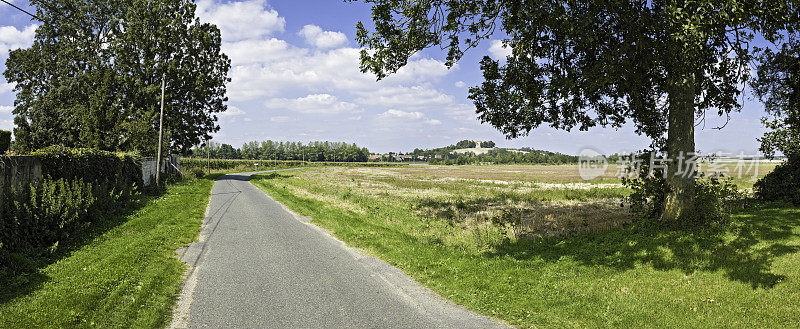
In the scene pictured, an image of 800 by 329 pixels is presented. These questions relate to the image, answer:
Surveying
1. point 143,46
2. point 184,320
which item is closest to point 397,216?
point 184,320

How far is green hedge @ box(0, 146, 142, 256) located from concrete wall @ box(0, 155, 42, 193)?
0.20m

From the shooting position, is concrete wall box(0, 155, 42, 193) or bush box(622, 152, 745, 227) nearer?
bush box(622, 152, 745, 227)

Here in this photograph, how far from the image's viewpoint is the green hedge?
9516 mm

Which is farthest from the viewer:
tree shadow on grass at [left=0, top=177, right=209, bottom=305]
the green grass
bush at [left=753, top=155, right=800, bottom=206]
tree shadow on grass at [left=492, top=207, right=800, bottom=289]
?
bush at [left=753, top=155, right=800, bottom=206]

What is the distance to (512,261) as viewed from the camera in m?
9.45

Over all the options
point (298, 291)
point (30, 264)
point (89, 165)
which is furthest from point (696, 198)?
point (89, 165)

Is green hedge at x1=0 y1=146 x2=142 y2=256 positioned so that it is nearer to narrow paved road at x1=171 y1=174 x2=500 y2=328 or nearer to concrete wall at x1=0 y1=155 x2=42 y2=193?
concrete wall at x1=0 y1=155 x2=42 y2=193

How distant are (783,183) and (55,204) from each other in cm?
2417

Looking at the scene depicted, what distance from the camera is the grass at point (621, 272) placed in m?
6.15

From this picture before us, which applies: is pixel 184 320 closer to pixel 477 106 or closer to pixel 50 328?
pixel 50 328

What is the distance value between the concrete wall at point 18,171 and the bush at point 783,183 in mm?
23431

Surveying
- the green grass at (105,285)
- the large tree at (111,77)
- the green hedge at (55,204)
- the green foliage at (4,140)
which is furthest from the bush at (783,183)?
the large tree at (111,77)

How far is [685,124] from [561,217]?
7129 millimetres

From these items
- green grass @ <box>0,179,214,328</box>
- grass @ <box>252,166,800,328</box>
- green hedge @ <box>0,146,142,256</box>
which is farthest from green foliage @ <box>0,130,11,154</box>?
grass @ <box>252,166,800,328</box>
